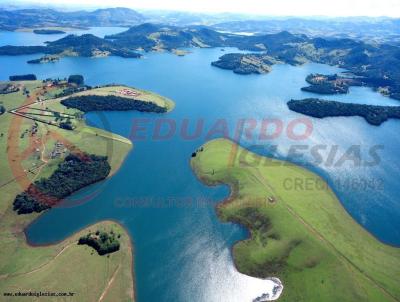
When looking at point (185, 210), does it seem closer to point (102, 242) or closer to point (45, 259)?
point (102, 242)

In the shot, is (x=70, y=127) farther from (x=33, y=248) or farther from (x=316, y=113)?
(x=316, y=113)

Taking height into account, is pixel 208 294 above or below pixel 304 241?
below

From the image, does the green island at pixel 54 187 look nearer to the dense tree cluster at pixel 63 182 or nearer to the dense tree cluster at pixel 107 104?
the dense tree cluster at pixel 63 182

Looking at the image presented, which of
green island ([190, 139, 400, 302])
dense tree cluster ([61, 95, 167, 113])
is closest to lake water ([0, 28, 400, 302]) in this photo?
green island ([190, 139, 400, 302])

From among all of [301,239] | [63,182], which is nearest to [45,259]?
[63,182]

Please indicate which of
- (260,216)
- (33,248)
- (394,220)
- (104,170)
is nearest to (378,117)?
(394,220)

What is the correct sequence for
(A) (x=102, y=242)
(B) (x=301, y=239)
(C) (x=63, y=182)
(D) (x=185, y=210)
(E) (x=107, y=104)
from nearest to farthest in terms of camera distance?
1. (A) (x=102, y=242)
2. (B) (x=301, y=239)
3. (D) (x=185, y=210)
4. (C) (x=63, y=182)
5. (E) (x=107, y=104)

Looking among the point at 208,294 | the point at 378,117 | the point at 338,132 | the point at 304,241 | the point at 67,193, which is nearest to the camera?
the point at 208,294

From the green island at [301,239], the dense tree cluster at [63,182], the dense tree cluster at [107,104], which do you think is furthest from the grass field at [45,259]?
the dense tree cluster at [107,104]
